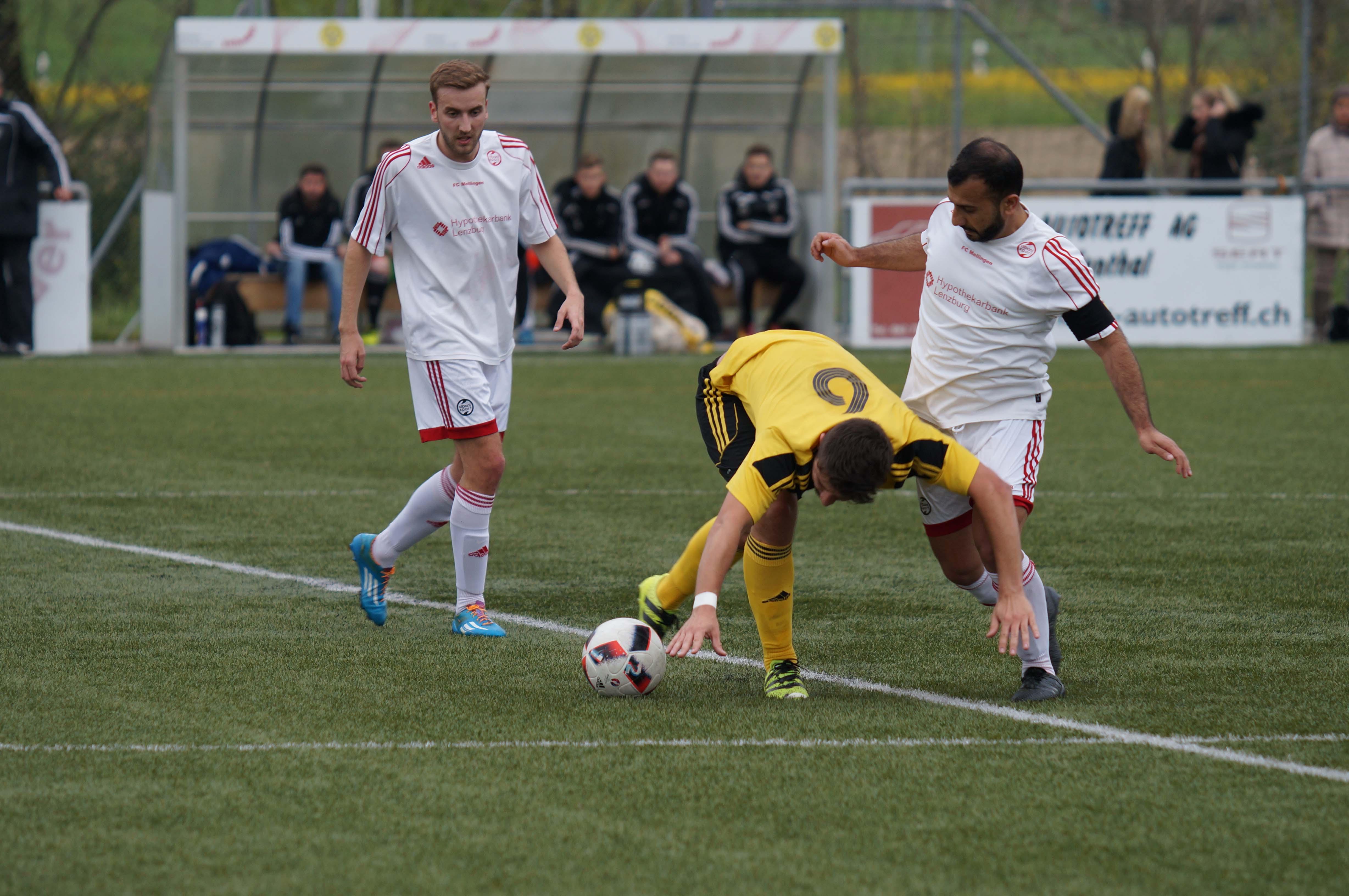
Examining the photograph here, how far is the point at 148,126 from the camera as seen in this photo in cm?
1781

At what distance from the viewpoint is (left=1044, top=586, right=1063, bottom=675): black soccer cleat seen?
16.3 feet

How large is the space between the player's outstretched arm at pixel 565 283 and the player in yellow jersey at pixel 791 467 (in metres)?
0.87

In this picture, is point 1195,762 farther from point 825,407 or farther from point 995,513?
point 825,407

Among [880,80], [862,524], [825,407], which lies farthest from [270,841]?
[880,80]

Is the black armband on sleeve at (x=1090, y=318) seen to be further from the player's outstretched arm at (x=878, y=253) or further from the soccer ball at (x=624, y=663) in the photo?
the soccer ball at (x=624, y=663)

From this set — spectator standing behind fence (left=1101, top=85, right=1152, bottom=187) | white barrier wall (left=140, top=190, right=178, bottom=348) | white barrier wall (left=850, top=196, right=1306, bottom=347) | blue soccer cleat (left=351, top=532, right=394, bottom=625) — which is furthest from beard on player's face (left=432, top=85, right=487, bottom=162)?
spectator standing behind fence (left=1101, top=85, right=1152, bottom=187)

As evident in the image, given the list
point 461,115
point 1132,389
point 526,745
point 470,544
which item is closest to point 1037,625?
point 1132,389

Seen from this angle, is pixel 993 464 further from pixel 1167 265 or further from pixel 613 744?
pixel 1167 265

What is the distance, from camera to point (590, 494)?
8.66m

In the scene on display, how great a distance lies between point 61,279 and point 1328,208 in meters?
12.4

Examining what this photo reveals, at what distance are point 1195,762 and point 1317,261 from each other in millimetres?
14659

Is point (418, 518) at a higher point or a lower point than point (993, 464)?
lower

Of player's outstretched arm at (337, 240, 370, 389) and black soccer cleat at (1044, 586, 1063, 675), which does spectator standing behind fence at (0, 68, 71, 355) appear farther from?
black soccer cleat at (1044, 586, 1063, 675)

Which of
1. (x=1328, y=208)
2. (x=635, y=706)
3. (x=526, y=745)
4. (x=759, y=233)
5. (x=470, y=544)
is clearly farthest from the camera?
(x=1328, y=208)
